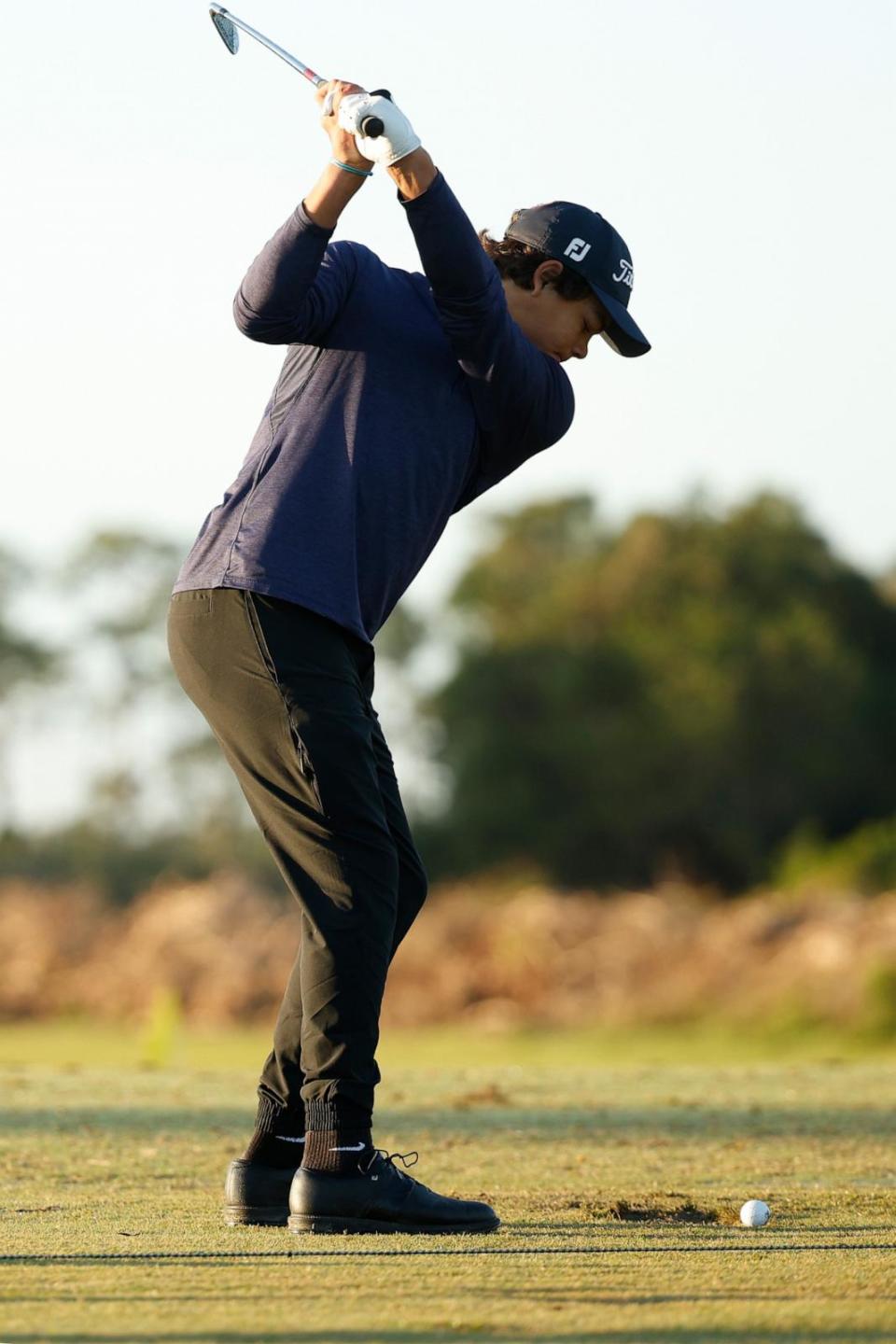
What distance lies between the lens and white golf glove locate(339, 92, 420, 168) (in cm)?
343

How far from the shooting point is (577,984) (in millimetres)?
17188

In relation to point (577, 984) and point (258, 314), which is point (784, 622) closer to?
point (577, 984)

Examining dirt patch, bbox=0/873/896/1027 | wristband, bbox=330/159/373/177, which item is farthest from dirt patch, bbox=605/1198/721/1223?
dirt patch, bbox=0/873/896/1027

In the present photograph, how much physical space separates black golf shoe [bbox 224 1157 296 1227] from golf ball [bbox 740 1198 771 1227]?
0.90 metres

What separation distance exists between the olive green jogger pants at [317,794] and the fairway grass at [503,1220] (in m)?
0.41

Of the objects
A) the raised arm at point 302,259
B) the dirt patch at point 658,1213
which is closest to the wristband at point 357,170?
the raised arm at point 302,259

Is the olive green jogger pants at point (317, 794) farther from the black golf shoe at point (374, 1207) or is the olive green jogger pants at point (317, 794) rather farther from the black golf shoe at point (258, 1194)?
the black golf shoe at point (258, 1194)

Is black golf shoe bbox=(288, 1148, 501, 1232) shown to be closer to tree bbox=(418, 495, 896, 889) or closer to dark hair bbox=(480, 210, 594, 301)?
dark hair bbox=(480, 210, 594, 301)

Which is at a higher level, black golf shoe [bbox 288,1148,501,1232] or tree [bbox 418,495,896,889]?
tree [bbox 418,495,896,889]

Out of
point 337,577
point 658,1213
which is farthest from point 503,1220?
point 337,577

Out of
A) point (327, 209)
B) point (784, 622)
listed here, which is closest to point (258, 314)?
point (327, 209)

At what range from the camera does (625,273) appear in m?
4.03

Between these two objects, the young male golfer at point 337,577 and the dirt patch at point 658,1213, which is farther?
the dirt patch at point 658,1213

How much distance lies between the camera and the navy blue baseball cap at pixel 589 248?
3926 millimetres
